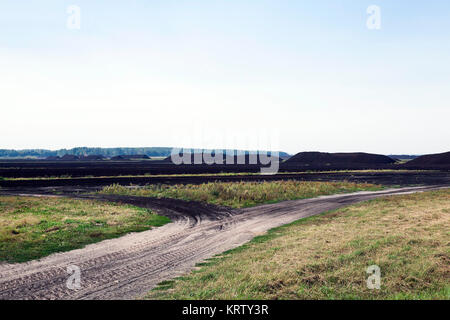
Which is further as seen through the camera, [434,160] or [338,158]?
[338,158]

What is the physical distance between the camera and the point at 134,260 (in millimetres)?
12008

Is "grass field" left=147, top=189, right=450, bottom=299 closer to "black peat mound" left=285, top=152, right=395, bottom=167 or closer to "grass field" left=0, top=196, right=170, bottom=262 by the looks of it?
"grass field" left=0, top=196, right=170, bottom=262

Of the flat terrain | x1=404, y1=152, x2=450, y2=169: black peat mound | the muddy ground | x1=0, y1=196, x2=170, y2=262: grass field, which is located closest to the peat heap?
x1=404, y1=152, x2=450, y2=169: black peat mound

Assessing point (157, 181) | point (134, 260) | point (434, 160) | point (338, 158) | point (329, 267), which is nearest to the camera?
point (329, 267)

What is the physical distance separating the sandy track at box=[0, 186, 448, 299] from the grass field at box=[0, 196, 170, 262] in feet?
3.55

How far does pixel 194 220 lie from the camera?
69.9 feet

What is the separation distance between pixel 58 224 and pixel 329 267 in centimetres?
1632

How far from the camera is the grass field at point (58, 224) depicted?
1385 centimetres

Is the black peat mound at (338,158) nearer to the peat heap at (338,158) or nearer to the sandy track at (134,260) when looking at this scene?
the peat heap at (338,158)

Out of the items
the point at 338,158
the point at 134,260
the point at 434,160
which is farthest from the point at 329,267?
the point at 338,158

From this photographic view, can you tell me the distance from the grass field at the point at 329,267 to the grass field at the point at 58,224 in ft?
24.6

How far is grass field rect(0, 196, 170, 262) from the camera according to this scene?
13853mm

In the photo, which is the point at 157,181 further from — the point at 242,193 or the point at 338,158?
the point at 338,158
